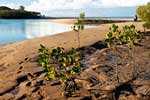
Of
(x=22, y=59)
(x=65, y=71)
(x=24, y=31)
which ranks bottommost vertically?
(x=24, y=31)

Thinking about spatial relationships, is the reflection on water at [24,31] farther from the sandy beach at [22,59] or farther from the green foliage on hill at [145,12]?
the green foliage on hill at [145,12]

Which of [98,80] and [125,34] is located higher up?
[125,34]

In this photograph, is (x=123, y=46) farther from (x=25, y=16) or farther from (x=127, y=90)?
(x=25, y=16)

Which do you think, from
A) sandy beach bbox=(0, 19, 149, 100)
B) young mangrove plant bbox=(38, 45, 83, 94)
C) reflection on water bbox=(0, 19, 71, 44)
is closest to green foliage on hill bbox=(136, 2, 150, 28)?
sandy beach bbox=(0, 19, 149, 100)

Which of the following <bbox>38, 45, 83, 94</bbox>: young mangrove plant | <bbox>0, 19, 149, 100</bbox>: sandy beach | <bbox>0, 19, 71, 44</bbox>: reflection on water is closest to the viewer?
<bbox>38, 45, 83, 94</bbox>: young mangrove plant

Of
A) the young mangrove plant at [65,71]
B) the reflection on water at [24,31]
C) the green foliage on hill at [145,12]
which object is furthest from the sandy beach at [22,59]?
the reflection on water at [24,31]

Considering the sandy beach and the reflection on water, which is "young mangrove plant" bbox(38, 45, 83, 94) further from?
the reflection on water

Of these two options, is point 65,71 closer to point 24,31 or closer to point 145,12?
point 145,12

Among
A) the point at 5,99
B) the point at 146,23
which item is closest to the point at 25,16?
the point at 146,23

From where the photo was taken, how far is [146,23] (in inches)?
1372

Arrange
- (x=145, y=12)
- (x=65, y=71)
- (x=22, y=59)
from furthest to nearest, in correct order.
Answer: (x=145, y=12) < (x=22, y=59) < (x=65, y=71)

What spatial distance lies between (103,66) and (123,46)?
5969 mm

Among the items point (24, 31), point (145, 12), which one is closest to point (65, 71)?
point (145, 12)

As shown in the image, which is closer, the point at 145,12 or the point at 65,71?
the point at 65,71
